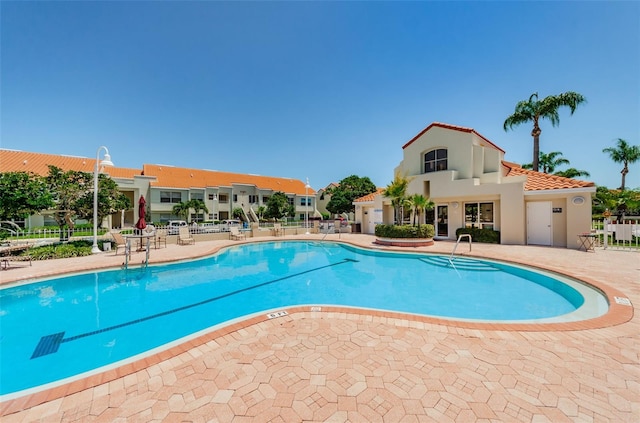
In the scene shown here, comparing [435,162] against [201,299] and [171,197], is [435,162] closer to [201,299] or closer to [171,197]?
[201,299]

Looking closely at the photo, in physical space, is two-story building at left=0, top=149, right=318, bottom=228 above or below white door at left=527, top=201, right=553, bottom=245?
above

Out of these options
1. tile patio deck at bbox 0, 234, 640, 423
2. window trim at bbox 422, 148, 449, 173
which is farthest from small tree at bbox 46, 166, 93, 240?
window trim at bbox 422, 148, 449, 173

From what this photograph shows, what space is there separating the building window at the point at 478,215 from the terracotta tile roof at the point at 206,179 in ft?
55.4

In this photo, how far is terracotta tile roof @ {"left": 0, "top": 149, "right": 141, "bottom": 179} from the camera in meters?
27.5

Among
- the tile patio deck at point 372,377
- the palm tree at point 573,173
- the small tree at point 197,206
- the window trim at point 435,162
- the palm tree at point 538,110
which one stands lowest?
the tile patio deck at point 372,377

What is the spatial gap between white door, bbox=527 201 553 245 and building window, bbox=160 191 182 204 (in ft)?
123

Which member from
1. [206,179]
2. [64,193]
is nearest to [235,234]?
[64,193]

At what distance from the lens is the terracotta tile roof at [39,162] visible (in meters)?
27.5

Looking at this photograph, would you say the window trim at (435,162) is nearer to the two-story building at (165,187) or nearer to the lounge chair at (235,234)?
the two-story building at (165,187)

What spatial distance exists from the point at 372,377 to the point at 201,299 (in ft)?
21.3

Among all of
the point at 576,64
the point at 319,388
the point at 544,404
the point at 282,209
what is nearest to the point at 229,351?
the point at 319,388

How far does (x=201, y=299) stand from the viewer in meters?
7.95

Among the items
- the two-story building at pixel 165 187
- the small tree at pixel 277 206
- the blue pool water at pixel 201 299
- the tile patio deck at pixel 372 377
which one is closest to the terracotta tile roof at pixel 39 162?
the two-story building at pixel 165 187

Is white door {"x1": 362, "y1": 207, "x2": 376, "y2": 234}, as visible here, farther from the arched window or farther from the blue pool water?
the blue pool water
